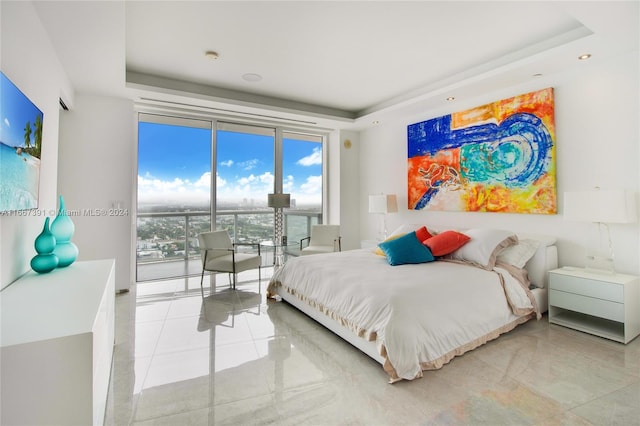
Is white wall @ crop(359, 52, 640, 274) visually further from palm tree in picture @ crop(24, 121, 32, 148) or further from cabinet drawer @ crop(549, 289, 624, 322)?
palm tree in picture @ crop(24, 121, 32, 148)

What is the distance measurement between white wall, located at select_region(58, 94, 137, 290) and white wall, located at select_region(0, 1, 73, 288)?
1102 millimetres

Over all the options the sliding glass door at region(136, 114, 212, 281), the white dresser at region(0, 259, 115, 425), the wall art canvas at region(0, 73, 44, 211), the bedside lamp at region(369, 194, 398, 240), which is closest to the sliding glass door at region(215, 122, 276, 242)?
the sliding glass door at region(136, 114, 212, 281)

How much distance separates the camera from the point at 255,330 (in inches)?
124

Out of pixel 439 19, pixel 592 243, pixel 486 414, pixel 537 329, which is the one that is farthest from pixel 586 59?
pixel 486 414

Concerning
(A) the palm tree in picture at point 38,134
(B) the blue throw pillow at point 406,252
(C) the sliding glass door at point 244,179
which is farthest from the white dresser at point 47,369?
(C) the sliding glass door at point 244,179

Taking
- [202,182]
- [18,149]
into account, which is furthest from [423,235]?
[18,149]

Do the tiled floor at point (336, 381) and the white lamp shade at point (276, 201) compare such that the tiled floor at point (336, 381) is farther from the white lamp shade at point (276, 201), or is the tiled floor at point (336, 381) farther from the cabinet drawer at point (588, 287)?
the white lamp shade at point (276, 201)

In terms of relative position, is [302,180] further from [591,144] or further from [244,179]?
[591,144]

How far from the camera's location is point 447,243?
3.65 m

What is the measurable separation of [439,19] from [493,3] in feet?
1.39

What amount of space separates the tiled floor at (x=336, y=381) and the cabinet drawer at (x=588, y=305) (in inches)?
8.7

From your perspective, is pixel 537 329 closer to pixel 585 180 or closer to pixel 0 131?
pixel 585 180

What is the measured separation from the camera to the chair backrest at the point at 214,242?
4602 mm

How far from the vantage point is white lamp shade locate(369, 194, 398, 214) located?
17.6 ft
